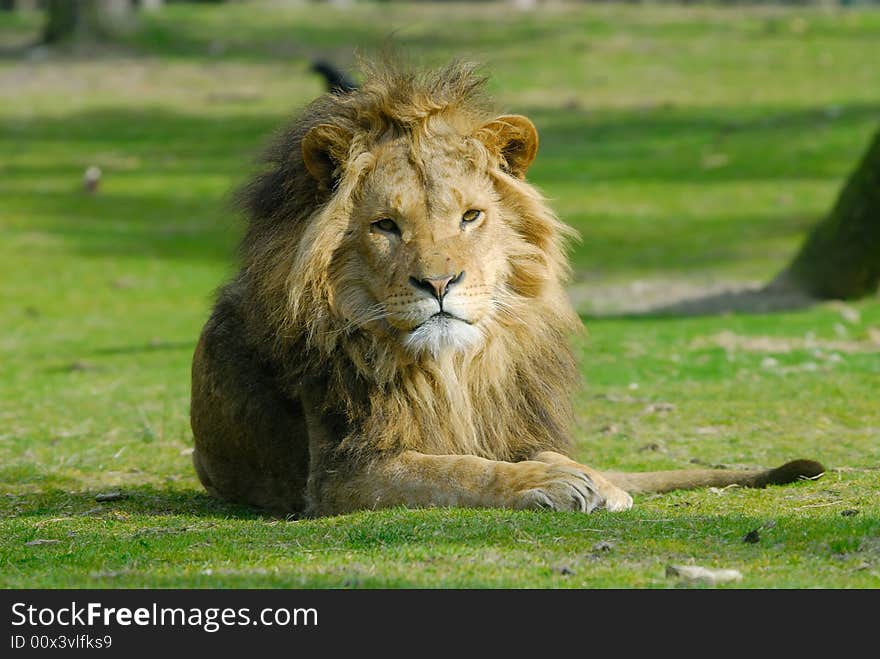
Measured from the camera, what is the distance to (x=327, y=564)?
6.18 m

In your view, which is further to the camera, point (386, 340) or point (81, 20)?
point (81, 20)

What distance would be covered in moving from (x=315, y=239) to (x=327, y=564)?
2117mm

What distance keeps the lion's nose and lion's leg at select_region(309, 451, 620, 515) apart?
2.87 ft

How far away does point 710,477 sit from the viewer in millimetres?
8602

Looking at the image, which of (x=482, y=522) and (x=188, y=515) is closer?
(x=482, y=522)

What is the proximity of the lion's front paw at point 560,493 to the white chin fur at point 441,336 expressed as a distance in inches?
30.7

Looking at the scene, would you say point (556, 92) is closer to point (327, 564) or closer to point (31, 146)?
point (31, 146)

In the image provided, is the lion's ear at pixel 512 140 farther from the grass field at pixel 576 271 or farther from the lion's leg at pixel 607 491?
the lion's leg at pixel 607 491

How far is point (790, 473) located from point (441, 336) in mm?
2280

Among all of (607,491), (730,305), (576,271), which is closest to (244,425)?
(607,491)

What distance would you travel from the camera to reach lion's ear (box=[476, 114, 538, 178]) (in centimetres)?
799

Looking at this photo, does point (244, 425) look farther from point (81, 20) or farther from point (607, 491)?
point (81, 20)

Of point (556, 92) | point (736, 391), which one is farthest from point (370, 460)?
point (556, 92)

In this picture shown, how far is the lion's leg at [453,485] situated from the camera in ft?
23.7
